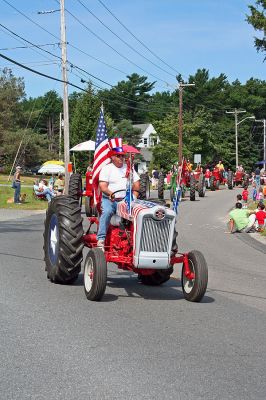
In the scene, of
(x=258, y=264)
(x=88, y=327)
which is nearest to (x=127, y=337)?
(x=88, y=327)

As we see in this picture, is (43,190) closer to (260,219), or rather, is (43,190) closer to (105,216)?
(260,219)

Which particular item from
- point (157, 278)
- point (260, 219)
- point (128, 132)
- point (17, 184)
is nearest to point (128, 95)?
point (128, 132)

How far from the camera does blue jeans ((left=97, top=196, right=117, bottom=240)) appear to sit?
9469mm

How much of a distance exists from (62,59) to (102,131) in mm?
20677

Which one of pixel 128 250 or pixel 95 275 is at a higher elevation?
pixel 128 250

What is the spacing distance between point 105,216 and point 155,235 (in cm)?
110

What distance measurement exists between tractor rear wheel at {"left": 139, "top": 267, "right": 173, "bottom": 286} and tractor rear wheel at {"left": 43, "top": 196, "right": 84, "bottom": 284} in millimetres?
1149

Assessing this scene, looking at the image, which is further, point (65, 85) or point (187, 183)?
point (187, 183)

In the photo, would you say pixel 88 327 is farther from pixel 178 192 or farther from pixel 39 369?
pixel 178 192

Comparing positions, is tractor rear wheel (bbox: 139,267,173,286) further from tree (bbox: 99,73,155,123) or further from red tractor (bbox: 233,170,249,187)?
tree (bbox: 99,73,155,123)

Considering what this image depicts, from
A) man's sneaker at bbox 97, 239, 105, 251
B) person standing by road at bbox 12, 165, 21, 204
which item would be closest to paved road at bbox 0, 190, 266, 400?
man's sneaker at bbox 97, 239, 105, 251

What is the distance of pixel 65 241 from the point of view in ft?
31.6

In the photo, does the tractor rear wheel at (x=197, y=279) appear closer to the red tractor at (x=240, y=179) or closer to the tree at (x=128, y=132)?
the red tractor at (x=240, y=179)

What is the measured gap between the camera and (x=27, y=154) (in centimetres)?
7819
